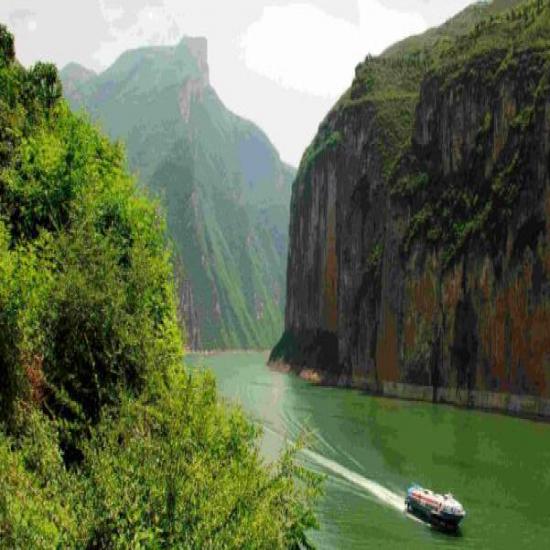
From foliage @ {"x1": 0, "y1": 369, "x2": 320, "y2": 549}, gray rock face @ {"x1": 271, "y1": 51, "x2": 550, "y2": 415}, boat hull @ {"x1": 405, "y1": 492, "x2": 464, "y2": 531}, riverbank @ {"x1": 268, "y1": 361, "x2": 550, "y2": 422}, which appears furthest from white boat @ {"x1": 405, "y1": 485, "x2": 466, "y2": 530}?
gray rock face @ {"x1": 271, "y1": 51, "x2": 550, "y2": 415}

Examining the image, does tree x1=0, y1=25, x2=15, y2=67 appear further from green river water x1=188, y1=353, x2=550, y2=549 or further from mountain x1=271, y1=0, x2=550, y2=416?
mountain x1=271, y1=0, x2=550, y2=416

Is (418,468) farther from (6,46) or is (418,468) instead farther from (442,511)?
(6,46)

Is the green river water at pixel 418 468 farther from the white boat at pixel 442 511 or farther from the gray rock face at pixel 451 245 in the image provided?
the gray rock face at pixel 451 245

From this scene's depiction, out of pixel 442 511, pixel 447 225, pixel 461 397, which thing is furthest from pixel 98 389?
Result: pixel 447 225

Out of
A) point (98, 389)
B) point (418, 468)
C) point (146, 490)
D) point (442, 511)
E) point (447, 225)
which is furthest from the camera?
point (447, 225)

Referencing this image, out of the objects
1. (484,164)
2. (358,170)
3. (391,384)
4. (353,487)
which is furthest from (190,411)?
(358,170)

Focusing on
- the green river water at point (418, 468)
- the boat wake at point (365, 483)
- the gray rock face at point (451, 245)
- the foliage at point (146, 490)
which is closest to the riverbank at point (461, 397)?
the gray rock face at point (451, 245)

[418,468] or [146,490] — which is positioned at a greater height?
[146,490]

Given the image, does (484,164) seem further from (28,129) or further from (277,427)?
(28,129)
